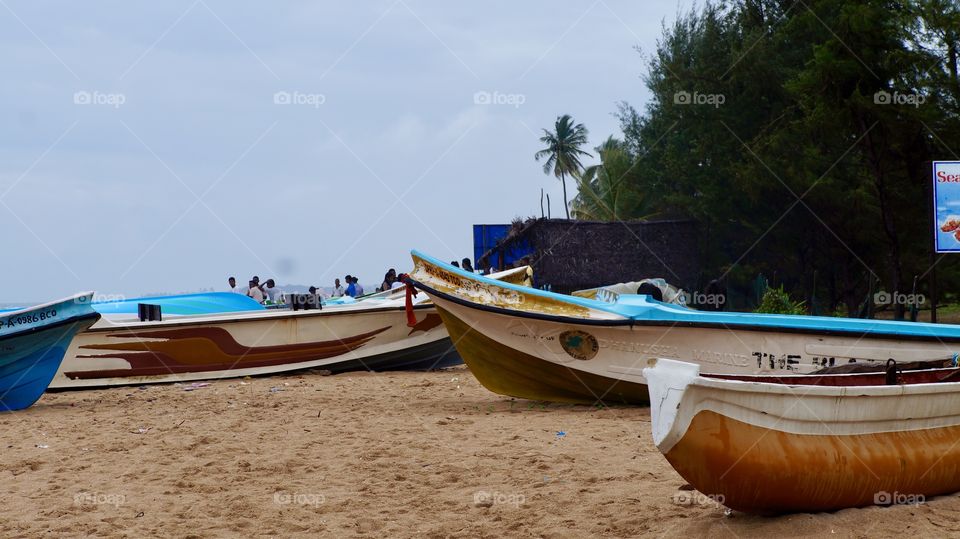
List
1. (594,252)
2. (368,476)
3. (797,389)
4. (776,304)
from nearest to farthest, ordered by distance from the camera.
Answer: (797,389), (368,476), (776,304), (594,252)

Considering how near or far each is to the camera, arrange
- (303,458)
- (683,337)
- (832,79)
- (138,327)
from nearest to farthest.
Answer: (303,458) → (683,337) → (138,327) → (832,79)

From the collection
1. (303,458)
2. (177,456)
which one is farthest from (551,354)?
(177,456)

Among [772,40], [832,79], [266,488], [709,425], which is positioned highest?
[772,40]

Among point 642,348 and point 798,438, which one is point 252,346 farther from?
point 798,438

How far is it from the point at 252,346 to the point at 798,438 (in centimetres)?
948

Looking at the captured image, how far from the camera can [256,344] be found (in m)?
13.1

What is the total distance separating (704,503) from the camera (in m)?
5.54

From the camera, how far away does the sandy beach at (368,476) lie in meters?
5.46

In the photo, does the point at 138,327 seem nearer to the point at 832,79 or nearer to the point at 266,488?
the point at 266,488

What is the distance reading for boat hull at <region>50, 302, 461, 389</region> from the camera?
12531 mm

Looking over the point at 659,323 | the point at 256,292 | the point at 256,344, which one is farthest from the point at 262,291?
the point at 659,323

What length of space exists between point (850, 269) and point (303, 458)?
17.3m

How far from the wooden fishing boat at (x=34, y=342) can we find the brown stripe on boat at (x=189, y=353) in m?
1.82

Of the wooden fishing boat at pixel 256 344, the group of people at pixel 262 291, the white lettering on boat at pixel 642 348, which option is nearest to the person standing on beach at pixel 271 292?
the group of people at pixel 262 291
